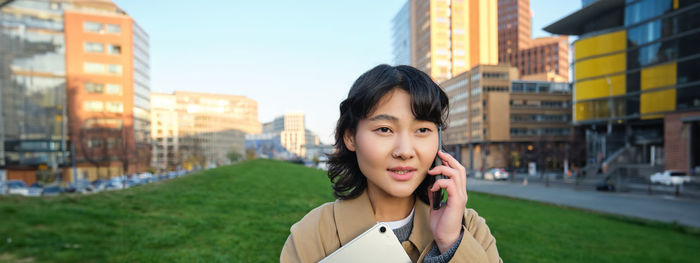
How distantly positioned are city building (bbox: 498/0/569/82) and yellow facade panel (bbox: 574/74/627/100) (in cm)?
8822

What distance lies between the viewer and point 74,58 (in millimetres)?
63031

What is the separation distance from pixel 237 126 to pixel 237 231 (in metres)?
162

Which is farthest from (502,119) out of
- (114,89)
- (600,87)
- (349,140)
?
(349,140)

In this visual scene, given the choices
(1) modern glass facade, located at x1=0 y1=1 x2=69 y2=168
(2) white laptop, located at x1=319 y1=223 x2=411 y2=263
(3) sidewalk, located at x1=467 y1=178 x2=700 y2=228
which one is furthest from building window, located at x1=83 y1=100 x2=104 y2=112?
(2) white laptop, located at x1=319 y1=223 x2=411 y2=263

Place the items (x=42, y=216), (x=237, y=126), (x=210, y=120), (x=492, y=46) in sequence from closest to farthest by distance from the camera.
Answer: (x=42, y=216), (x=492, y=46), (x=210, y=120), (x=237, y=126)

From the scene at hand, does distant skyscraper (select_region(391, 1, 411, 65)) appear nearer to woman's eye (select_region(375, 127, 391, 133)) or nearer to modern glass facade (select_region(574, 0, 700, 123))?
modern glass facade (select_region(574, 0, 700, 123))

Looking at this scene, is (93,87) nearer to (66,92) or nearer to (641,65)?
(66,92)

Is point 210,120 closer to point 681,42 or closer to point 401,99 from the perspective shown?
point 681,42

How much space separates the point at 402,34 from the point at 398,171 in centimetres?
13505

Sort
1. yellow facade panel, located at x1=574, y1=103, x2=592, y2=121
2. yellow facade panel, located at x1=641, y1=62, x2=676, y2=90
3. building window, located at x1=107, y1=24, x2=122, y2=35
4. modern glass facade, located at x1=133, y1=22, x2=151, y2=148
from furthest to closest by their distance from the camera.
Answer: modern glass facade, located at x1=133, y1=22, x2=151, y2=148, building window, located at x1=107, y1=24, x2=122, y2=35, yellow facade panel, located at x1=574, y1=103, x2=592, y2=121, yellow facade panel, located at x1=641, y1=62, x2=676, y2=90

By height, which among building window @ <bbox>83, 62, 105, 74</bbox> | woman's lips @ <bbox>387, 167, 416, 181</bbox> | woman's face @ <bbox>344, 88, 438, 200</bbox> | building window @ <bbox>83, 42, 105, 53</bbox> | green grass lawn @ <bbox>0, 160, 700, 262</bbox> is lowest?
green grass lawn @ <bbox>0, 160, 700, 262</bbox>

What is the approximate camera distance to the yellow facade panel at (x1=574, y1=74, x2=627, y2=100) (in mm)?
50688

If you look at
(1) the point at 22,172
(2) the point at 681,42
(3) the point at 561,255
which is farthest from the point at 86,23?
(2) the point at 681,42

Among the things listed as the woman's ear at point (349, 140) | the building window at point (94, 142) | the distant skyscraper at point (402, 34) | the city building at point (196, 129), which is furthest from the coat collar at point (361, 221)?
the distant skyscraper at point (402, 34)
